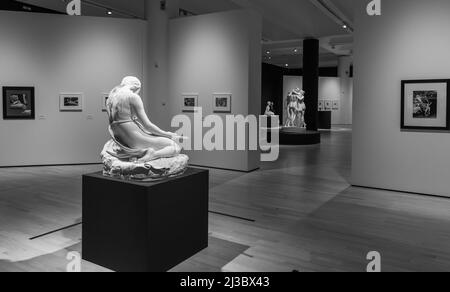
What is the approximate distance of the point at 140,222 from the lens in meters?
4.32

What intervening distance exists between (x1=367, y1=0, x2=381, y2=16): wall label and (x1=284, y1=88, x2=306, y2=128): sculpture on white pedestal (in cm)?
1104

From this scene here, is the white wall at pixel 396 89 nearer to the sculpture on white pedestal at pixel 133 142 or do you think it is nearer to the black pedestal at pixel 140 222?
the black pedestal at pixel 140 222

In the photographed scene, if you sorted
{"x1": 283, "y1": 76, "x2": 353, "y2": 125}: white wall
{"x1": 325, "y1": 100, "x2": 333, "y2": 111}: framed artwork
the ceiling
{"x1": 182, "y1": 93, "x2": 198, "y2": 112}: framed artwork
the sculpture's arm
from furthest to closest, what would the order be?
{"x1": 325, "y1": 100, "x2": 333, "y2": 111}: framed artwork, {"x1": 283, "y1": 76, "x2": 353, "y2": 125}: white wall, the ceiling, {"x1": 182, "y1": 93, "x2": 198, "y2": 112}: framed artwork, the sculpture's arm

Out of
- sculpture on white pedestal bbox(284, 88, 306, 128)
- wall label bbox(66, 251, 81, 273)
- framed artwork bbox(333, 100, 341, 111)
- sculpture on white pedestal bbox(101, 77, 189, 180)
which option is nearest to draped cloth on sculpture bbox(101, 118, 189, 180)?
sculpture on white pedestal bbox(101, 77, 189, 180)

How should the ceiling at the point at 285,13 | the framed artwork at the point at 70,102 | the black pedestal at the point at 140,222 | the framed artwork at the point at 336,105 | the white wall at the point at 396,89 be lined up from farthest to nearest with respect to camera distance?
the framed artwork at the point at 336,105 → the ceiling at the point at 285,13 → the framed artwork at the point at 70,102 → the white wall at the point at 396,89 → the black pedestal at the point at 140,222

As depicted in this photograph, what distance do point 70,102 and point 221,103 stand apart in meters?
4.64

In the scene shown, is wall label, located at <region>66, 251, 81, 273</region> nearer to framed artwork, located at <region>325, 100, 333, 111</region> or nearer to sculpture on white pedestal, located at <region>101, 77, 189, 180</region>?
sculpture on white pedestal, located at <region>101, 77, 189, 180</region>

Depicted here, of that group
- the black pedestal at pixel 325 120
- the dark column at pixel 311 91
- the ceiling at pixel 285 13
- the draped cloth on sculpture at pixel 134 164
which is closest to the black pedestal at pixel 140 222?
the draped cloth on sculpture at pixel 134 164

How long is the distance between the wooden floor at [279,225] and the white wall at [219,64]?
2.07 m

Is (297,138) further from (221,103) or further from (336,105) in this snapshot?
(336,105)

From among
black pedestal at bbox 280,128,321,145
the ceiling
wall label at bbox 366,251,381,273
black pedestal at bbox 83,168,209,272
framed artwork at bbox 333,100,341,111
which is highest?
the ceiling

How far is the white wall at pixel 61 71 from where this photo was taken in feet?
38.3

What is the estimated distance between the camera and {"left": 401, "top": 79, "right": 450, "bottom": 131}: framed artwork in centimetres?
823

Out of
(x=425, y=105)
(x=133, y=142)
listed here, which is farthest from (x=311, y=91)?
(x=133, y=142)
